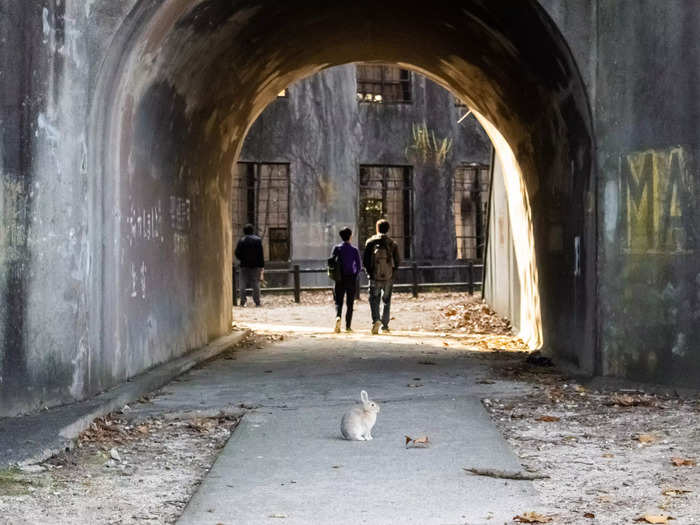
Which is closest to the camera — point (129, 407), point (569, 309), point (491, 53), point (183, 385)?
point (129, 407)

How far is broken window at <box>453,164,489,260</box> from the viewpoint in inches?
1145

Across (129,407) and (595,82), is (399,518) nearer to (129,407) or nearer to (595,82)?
(129,407)

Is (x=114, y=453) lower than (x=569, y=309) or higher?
lower

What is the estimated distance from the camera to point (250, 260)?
2200 centimetres

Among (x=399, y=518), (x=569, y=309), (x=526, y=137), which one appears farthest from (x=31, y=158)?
(x=526, y=137)

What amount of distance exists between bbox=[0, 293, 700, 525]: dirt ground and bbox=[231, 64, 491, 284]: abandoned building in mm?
17928

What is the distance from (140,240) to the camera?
9047mm

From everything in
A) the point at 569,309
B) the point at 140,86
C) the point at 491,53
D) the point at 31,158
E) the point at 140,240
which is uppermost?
the point at 491,53

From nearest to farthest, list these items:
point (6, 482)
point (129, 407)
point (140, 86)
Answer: point (6, 482), point (129, 407), point (140, 86)

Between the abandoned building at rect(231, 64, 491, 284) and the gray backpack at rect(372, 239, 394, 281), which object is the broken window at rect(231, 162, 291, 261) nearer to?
the abandoned building at rect(231, 64, 491, 284)

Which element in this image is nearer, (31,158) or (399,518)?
(399,518)

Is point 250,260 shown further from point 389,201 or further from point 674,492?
point 674,492

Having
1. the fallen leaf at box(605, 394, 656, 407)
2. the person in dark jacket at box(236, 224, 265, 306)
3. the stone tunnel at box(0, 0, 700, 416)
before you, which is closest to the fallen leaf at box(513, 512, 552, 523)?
the fallen leaf at box(605, 394, 656, 407)

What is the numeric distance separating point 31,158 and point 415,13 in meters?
5.13
